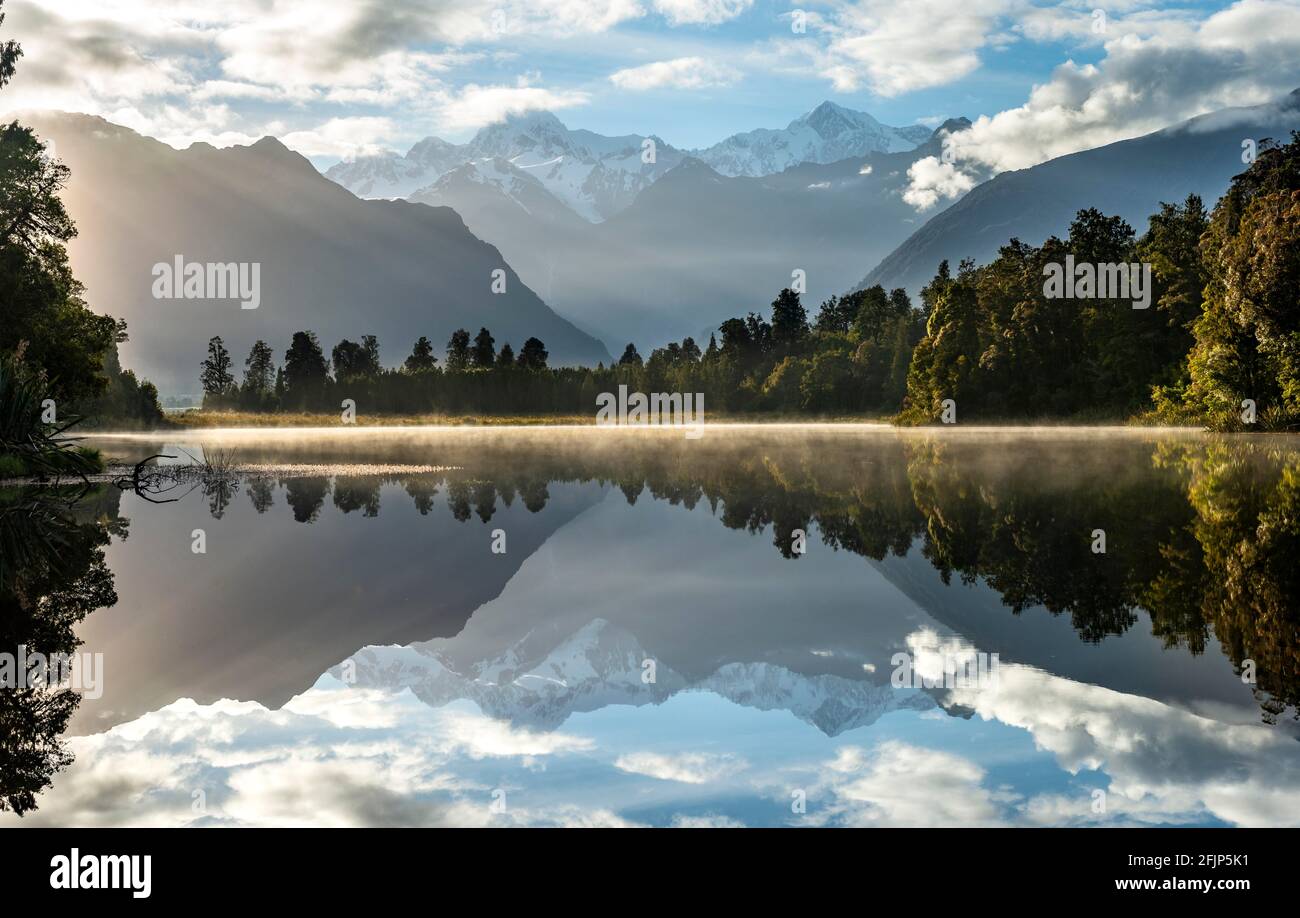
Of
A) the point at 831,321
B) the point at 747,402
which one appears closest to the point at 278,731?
the point at 747,402

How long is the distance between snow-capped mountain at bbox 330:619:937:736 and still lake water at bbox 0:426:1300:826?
56mm

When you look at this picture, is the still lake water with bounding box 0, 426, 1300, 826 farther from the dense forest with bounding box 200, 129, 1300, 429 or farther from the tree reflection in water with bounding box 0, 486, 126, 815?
the dense forest with bounding box 200, 129, 1300, 429

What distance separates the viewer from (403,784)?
886 cm

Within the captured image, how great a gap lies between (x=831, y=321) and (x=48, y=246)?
156 metres

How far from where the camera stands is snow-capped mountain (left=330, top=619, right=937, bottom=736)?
1098cm

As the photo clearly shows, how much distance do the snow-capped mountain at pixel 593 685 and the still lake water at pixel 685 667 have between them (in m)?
0.06

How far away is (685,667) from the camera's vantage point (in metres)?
13.1

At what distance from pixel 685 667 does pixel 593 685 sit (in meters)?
1.45

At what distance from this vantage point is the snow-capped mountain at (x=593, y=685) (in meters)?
11.0

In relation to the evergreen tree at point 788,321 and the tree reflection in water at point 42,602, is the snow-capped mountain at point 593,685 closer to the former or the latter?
the tree reflection in water at point 42,602

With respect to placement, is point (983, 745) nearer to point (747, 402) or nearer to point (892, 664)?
point (892, 664)

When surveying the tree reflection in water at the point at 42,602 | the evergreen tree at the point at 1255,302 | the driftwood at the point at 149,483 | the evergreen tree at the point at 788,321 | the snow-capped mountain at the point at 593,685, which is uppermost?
the evergreen tree at the point at 788,321

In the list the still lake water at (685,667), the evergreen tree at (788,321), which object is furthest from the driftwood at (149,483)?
the evergreen tree at (788,321)

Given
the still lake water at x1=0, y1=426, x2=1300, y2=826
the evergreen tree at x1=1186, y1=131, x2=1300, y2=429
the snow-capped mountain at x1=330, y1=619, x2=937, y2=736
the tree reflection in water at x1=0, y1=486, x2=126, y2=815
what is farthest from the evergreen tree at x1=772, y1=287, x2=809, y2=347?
the snow-capped mountain at x1=330, y1=619, x2=937, y2=736
